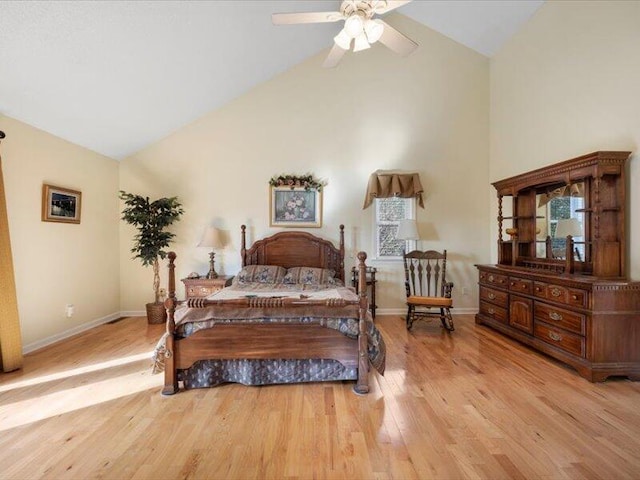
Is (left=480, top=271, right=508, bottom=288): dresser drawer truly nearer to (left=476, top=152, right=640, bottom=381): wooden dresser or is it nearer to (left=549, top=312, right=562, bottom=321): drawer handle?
(left=476, top=152, right=640, bottom=381): wooden dresser

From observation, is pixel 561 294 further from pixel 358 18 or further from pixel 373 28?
pixel 358 18

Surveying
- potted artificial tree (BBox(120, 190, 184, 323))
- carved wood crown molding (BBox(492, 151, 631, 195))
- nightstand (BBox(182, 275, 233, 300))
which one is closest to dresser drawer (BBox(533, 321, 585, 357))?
carved wood crown molding (BBox(492, 151, 631, 195))

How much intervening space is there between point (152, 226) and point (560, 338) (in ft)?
16.7

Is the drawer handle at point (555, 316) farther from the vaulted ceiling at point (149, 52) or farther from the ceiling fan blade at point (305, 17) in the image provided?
the vaulted ceiling at point (149, 52)

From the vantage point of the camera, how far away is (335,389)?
2502 millimetres

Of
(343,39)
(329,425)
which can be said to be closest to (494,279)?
(329,425)

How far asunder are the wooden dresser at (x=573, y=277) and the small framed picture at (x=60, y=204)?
18.0ft

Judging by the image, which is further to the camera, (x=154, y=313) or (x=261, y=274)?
(x=154, y=313)

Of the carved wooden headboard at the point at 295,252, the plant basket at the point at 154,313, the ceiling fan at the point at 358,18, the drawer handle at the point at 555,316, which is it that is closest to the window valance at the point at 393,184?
the carved wooden headboard at the point at 295,252

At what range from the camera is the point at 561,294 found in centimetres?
296

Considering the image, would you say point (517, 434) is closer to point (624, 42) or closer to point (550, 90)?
point (624, 42)

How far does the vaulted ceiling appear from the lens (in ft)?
8.26

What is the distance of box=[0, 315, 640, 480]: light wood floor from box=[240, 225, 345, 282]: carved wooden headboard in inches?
77.2

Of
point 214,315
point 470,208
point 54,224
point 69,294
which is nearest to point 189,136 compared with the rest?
point 54,224
